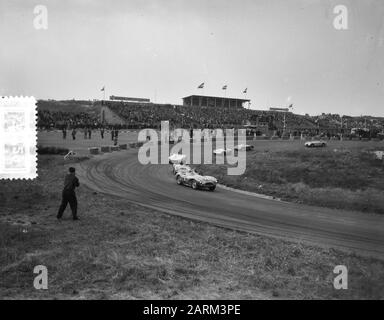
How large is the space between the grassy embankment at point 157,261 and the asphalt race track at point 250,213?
1.59m

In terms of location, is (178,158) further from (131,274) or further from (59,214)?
(131,274)

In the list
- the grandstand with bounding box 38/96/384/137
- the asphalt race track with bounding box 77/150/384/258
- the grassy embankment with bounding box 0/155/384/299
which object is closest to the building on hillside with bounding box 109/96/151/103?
the grandstand with bounding box 38/96/384/137

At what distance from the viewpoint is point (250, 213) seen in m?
17.6

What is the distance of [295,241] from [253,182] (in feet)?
51.0

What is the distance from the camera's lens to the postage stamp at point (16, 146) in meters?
25.7

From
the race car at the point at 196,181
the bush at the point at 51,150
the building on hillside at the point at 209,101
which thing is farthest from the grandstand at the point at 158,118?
the race car at the point at 196,181

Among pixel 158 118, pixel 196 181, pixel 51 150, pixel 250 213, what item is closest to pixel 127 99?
pixel 158 118

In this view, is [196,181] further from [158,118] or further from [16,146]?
[158,118]

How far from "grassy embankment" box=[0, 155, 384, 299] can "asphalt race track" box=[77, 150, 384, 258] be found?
1.59m

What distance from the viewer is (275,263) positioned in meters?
10.4

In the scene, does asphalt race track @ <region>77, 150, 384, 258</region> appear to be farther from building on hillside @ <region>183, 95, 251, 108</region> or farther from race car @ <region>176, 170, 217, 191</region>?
building on hillside @ <region>183, 95, 251, 108</region>

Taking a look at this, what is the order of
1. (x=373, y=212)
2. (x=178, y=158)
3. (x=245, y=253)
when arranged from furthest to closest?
(x=178, y=158), (x=373, y=212), (x=245, y=253)

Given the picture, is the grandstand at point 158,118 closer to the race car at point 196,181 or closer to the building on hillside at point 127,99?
the building on hillside at point 127,99
